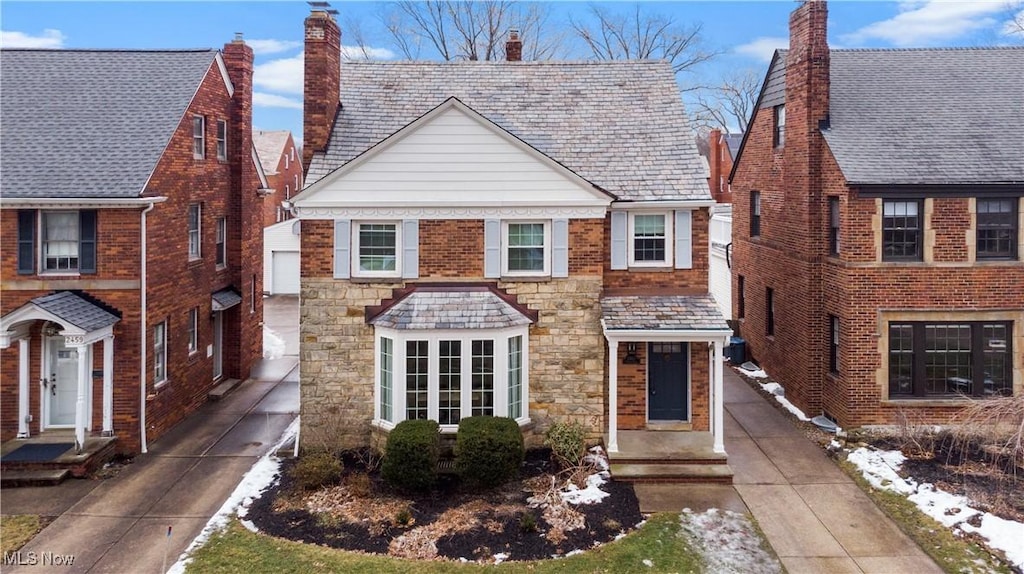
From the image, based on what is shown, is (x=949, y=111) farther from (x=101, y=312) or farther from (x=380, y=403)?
(x=101, y=312)

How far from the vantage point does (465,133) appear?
13992 mm

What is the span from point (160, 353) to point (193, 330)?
1.94 metres

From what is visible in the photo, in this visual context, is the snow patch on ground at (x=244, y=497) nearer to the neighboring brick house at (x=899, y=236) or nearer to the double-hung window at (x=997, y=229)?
the neighboring brick house at (x=899, y=236)

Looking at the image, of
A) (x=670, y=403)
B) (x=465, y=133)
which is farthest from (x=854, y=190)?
(x=465, y=133)

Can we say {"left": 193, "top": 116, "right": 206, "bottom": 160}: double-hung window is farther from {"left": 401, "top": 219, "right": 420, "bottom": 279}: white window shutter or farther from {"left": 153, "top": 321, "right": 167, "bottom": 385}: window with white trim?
{"left": 401, "top": 219, "right": 420, "bottom": 279}: white window shutter

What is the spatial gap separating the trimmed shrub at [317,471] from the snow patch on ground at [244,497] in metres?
0.72

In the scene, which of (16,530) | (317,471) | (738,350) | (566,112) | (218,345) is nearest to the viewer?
(16,530)

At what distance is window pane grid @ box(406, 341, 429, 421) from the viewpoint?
13.7 m

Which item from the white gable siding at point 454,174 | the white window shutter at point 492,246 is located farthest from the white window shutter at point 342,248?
the white window shutter at point 492,246

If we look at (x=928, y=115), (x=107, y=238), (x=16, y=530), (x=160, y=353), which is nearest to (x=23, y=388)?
(x=160, y=353)

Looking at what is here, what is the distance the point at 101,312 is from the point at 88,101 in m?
5.61

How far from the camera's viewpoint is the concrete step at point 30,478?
1271cm

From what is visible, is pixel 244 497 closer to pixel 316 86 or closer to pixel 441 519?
pixel 441 519

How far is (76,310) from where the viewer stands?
1362cm
